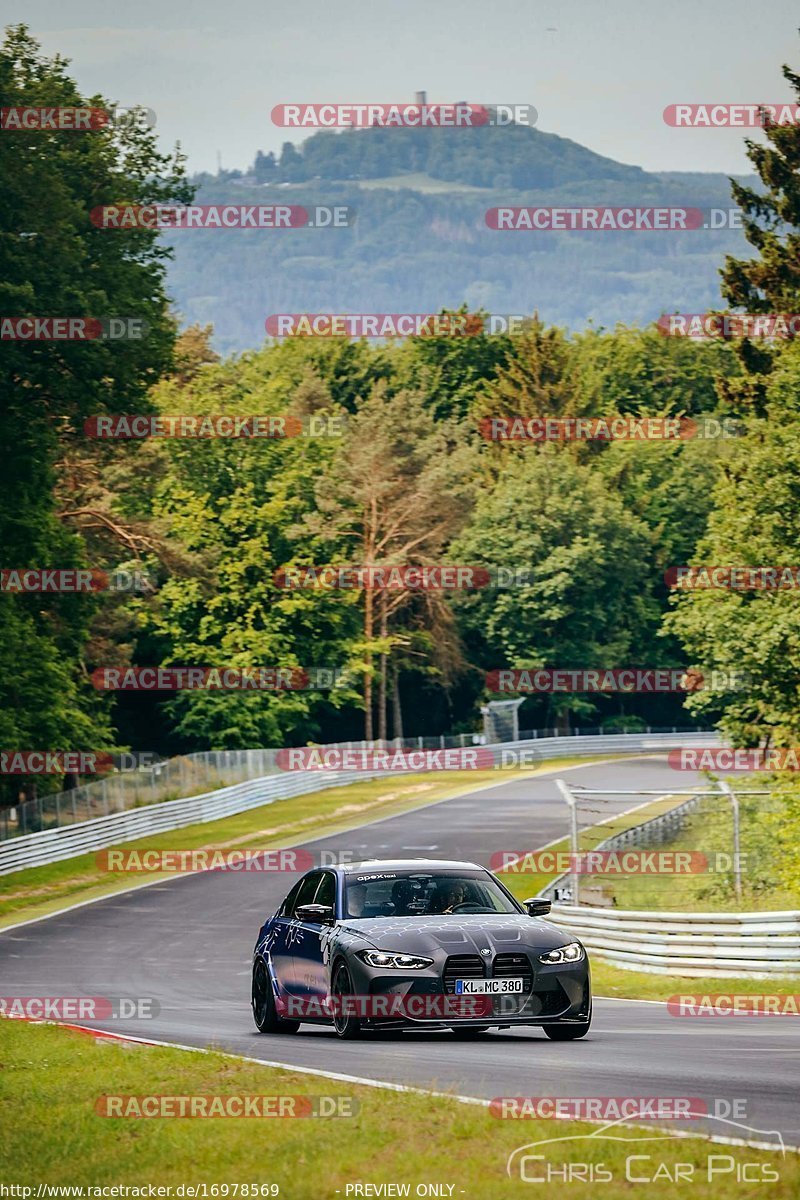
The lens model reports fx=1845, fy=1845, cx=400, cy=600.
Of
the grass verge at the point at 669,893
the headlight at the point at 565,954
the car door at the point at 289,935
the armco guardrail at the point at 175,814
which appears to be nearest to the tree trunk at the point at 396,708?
the armco guardrail at the point at 175,814

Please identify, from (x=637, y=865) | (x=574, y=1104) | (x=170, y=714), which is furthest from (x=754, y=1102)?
(x=170, y=714)

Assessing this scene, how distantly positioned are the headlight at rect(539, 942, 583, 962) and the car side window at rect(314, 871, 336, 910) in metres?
2.08

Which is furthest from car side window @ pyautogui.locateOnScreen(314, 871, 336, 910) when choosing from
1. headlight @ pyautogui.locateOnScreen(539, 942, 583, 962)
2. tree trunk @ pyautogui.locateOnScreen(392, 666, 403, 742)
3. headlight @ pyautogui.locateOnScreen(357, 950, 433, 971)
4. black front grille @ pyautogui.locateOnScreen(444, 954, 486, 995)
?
tree trunk @ pyautogui.locateOnScreen(392, 666, 403, 742)

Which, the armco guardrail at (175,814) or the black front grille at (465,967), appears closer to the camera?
the black front grille at (465,967)

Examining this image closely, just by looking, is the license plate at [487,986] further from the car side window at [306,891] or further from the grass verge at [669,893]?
the grass verge at [669,893]

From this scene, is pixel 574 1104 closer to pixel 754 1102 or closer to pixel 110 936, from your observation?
pixel 754 1102

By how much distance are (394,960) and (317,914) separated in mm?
1268

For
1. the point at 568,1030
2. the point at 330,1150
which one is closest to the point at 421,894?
the point at 568,1030

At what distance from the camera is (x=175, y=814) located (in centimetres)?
5641

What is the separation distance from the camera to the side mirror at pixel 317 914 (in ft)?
48.6

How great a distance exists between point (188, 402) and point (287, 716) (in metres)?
15.4

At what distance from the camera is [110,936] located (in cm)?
3438

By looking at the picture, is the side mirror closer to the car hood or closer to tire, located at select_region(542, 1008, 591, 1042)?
the car hood

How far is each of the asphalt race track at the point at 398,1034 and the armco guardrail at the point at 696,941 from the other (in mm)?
582
